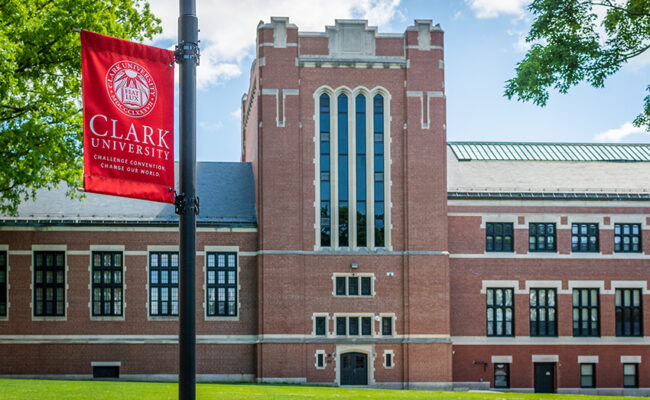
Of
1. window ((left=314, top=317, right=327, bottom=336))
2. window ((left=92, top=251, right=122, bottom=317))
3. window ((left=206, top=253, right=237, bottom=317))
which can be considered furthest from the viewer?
window ((left=206, top=253, right=237, bottom=317))

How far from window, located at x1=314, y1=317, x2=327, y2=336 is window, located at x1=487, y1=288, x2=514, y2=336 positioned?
27.0 ft

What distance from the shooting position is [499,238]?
37844 mm

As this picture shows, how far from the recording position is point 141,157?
7777 mm

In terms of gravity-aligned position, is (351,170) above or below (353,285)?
above

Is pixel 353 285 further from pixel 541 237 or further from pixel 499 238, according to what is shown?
pixel 541 237

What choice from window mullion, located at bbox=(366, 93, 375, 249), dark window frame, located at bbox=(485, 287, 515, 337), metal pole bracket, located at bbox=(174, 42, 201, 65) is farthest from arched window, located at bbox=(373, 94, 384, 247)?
metal pole bracket, located at bbox=(174, 42, 201, 65)

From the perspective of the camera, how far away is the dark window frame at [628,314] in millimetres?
37938

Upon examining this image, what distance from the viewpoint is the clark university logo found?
770 cm

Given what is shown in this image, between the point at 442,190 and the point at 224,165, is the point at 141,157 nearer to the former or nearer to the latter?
the point at 442,190

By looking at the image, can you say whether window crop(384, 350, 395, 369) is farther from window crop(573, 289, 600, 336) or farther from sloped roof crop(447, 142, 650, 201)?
window crop(573, 289, 600, 336)

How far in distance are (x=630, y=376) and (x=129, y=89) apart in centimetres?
3605

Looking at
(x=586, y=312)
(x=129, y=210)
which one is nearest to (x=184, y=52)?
(x=129, y=210)

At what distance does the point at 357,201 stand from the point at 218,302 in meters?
8.09

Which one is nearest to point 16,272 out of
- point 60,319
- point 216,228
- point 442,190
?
point 60,319
